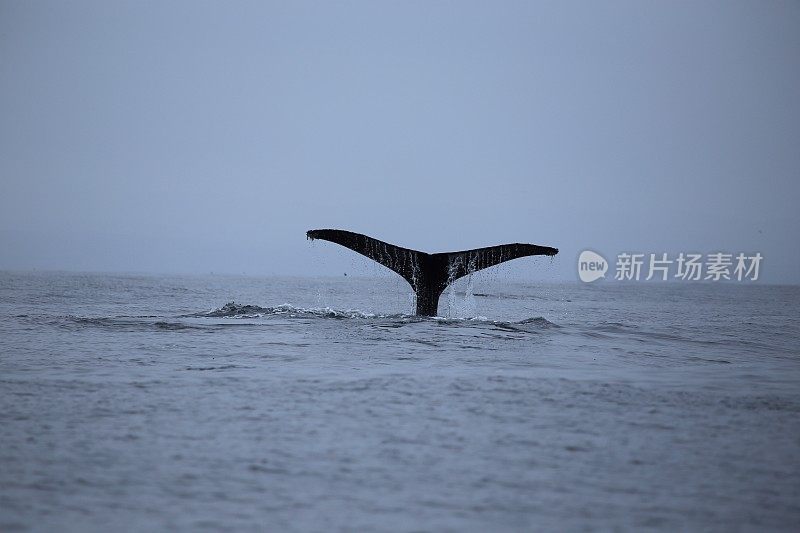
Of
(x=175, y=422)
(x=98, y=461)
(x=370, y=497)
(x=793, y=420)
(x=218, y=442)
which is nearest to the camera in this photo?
(x=370, y=497)

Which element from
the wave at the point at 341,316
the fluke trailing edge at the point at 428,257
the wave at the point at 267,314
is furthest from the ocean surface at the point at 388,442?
the wave at the point at 267,314

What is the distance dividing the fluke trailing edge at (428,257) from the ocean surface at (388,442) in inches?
246

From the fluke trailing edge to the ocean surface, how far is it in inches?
246

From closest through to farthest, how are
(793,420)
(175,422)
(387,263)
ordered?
1. (175,422)
2. (793,420)
3. (387,263)

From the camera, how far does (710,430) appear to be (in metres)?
6.48

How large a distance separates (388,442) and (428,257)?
13384 millimetres

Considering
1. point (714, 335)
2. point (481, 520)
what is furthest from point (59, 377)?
point (714, 335)

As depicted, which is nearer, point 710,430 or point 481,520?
point 481,520

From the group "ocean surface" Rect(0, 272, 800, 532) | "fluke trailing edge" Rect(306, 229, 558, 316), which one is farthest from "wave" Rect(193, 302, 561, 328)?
"ocean surface" Rect(0, 272, 800, 532)

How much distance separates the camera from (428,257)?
1898 cm

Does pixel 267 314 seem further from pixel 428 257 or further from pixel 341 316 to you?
pixel 428 257

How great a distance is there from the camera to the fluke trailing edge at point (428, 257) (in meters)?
18.0

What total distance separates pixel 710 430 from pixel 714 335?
14183mm

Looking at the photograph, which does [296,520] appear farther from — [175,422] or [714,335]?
[714,335]
